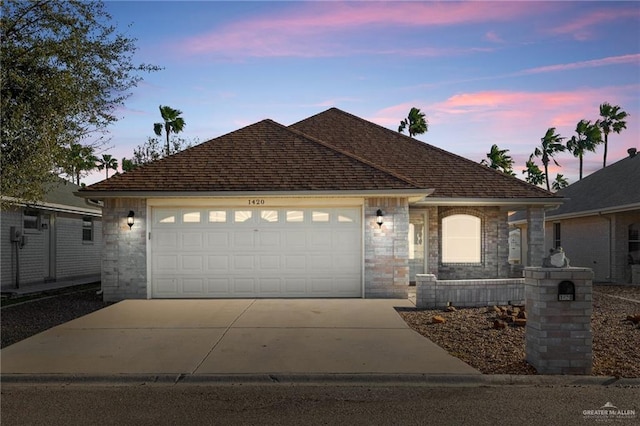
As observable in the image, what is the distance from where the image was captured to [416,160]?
18.6m

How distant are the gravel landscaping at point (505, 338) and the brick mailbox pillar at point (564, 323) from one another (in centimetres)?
27

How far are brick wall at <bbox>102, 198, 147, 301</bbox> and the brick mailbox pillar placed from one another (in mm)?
10181

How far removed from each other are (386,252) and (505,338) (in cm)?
518

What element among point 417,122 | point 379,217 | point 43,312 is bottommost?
point 43,312

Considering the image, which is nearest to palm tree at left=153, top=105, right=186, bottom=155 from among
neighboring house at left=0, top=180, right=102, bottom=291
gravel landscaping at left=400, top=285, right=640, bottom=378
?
neighboring house at left=0, top=180, right=102, bottom=291

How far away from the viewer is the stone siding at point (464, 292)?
40.6ft

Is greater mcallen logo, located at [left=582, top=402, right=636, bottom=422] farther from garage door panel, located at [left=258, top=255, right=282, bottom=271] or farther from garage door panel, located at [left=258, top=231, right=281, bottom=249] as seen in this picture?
garage door panel, located at [left=258, top=231, right=281, bottom=249]

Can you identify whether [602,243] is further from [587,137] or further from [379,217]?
[587,137]

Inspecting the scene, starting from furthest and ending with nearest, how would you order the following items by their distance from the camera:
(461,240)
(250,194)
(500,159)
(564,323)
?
(500,159), (461,240), (250,194), (564,323)

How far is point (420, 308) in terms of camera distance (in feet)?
40.5

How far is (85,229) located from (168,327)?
623 inches

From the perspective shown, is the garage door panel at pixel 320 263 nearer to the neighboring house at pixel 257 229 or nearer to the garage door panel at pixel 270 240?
the neighboring house at pixel 257 229

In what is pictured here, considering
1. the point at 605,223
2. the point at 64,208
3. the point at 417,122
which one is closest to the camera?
the point at 64,208

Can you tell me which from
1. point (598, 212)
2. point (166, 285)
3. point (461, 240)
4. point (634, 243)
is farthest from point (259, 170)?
point (634, 243)
